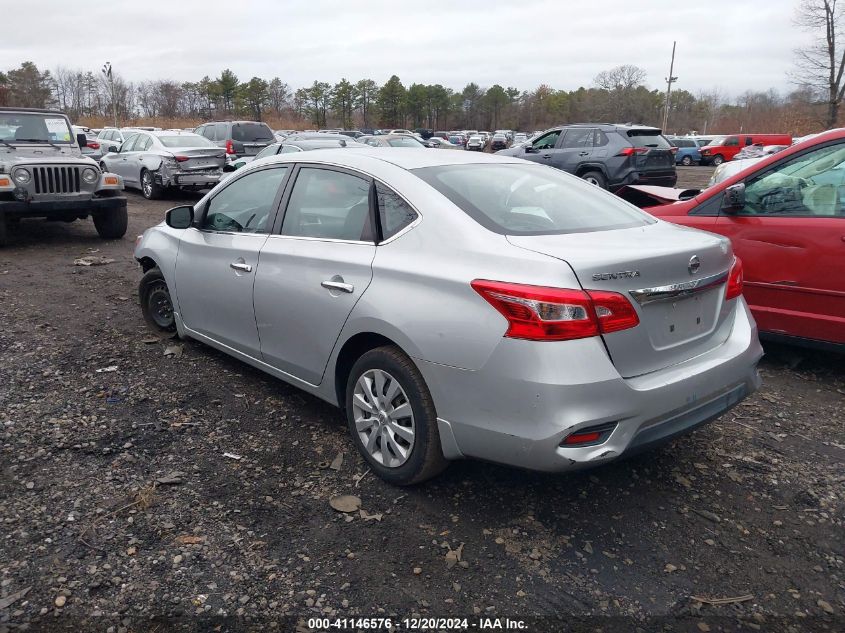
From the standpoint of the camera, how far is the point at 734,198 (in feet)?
15.5

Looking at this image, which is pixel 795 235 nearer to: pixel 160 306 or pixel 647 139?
pixel 160 306

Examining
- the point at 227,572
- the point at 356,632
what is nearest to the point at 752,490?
the point at 356,632

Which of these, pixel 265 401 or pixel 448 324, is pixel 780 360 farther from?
pixel 265 401

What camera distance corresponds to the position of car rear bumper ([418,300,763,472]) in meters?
2.49

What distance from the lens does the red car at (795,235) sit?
13.9 feet

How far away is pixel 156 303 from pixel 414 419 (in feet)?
11.0

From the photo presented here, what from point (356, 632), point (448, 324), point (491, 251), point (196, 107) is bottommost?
point (356, 632)

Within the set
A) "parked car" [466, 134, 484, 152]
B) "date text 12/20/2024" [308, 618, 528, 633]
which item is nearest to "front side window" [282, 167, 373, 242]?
"date text 12/20/2024" [308, 618, 528, 633]

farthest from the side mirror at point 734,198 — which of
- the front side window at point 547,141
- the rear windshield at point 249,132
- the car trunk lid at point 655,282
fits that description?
the rear windshield at point 249,132

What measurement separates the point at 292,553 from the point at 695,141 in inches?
1653

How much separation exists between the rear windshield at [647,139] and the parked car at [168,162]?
9111mm

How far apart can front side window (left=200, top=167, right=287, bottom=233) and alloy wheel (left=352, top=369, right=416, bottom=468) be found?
1303 millimetres

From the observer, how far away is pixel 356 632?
91.0 inches

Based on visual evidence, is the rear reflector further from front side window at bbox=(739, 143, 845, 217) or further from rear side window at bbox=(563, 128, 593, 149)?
rear side window at bbox=(563, 128, 593, 149)
